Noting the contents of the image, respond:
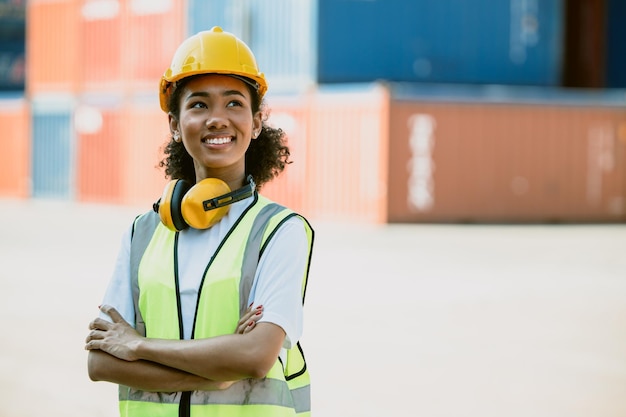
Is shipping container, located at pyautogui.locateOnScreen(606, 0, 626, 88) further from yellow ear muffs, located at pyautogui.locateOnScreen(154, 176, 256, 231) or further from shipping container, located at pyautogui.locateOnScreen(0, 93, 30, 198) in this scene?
yellow ear muffs, located at pyautogui.locateOnScreen(154, 176, 256, 231)

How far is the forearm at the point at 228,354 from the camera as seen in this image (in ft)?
7.58

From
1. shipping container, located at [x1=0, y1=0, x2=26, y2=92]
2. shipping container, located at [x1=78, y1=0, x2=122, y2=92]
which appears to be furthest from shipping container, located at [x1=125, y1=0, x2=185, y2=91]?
shipping container, located at [x1=0, y1=0, x2=26, y2=92]

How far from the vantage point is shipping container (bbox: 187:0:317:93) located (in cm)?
2453

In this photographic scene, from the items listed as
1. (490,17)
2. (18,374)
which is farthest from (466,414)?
(490,17)

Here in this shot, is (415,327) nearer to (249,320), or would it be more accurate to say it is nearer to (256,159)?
(256,159)

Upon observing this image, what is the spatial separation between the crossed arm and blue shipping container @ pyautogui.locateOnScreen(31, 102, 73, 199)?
29.4 metres

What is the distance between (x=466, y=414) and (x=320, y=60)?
62.7 ft

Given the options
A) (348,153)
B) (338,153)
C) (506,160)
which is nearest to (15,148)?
(338,153)

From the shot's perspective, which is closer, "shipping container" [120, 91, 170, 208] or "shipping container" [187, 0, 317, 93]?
"shipping container" [187, 0, 317, 93]

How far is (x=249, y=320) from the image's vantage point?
233cm

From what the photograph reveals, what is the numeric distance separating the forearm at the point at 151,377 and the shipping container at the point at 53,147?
2939 cm

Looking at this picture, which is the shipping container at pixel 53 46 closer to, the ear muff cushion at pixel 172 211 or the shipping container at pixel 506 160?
the shipping container at pixel 506 160

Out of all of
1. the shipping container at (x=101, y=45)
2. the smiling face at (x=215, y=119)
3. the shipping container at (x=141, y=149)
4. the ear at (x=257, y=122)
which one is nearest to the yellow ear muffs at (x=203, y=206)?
the smiling face at (x=215, y=119)

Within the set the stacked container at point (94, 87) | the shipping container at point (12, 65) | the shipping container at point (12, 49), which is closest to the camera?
the stacked container at point (94, 87)
